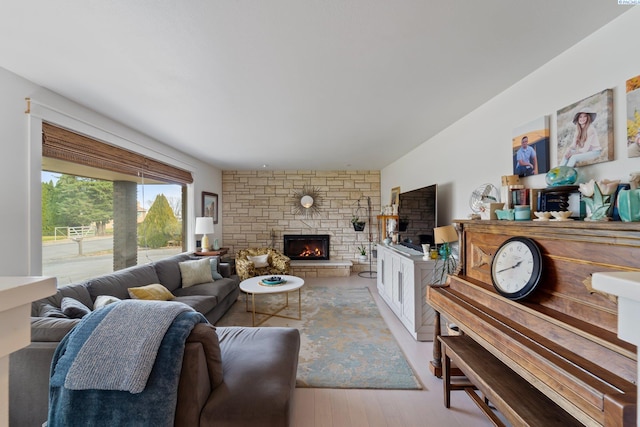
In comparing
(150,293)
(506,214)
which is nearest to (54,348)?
(150,293)

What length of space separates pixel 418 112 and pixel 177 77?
2.16m

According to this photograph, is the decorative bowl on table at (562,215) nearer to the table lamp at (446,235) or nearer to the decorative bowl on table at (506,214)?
the decorative bowl on table at (506,214)

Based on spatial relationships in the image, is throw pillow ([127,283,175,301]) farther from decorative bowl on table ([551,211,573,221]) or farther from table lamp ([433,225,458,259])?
decorative bowl on table ([551,211,573,221])

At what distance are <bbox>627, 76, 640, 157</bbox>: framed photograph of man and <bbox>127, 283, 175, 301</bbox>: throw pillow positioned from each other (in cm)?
377

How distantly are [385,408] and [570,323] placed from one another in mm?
1369

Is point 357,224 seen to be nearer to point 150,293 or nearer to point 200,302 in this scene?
point 200,302

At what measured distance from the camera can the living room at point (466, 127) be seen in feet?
4.57

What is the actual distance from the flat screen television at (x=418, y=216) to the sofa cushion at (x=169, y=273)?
3.22 m

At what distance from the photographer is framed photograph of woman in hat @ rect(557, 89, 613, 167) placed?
1.41 meters

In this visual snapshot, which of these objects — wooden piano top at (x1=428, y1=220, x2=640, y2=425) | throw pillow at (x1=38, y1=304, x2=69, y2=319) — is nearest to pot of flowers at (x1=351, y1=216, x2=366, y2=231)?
wooden piano top at (x1=428, y1=220, x2=640, y2=425)

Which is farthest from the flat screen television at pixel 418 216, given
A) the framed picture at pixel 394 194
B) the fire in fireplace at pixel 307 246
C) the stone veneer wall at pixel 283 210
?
the fire in fireplace at pixel 307 246

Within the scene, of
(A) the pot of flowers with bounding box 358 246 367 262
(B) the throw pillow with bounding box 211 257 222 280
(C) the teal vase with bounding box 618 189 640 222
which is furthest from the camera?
(A) the pot of flowers with bounding box 358 246 367 262

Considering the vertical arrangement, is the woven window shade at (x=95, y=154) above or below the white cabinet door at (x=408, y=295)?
above

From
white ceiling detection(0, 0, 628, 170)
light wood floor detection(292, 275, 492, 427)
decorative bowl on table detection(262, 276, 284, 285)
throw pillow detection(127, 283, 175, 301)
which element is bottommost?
light wood floor detection(292, 275, 492, 427)
